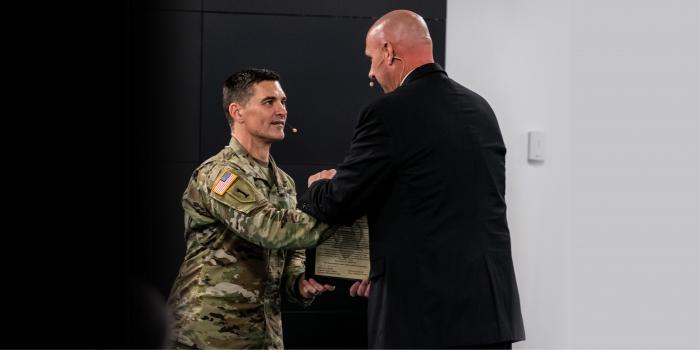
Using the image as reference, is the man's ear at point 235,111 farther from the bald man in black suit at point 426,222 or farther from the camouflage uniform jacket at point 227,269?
the bald man in black suit at point 426,222

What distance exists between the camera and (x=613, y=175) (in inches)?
92.1

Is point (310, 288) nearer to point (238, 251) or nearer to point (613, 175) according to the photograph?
point (238, 251)

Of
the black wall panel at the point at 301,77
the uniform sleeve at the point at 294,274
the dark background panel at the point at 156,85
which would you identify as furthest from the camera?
the black wall panel at the point at 301,77

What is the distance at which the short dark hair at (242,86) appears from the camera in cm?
223

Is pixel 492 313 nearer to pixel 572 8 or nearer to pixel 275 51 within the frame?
pixel 572 8

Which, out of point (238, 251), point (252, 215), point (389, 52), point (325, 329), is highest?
point (389, 52)

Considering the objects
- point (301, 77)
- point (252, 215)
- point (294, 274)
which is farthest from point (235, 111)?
point (301, 77)

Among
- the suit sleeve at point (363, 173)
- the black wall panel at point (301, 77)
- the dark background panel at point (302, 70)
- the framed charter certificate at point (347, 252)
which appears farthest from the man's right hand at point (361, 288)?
the dark background panel at point (302, 70)

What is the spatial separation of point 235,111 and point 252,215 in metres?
0.44

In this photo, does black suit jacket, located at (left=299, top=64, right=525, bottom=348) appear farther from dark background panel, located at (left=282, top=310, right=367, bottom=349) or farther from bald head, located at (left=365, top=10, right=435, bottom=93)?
dark background panel, located at (left=282, top=310, right=367, bottom=349)

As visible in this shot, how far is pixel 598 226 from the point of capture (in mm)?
2383

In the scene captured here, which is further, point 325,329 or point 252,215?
point 325,329

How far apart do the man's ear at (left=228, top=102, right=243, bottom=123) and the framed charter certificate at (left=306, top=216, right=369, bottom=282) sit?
529 mm

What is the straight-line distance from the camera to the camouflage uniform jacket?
2014 mm
